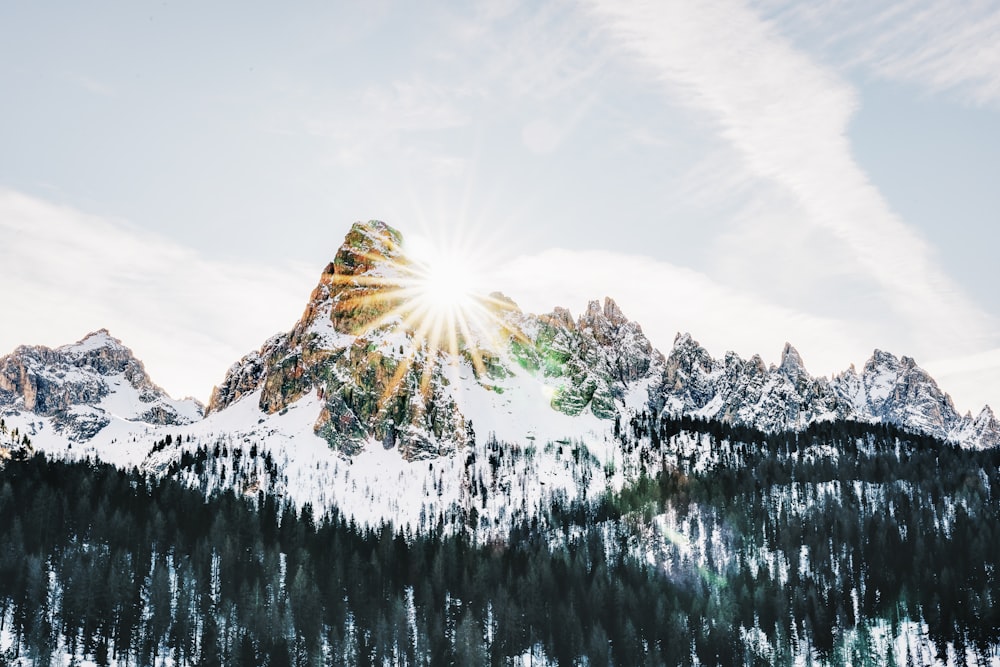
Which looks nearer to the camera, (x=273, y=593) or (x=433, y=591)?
(x=273, y=593)

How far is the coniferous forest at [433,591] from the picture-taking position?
122750 millimetres

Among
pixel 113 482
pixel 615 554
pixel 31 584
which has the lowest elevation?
pixel 31 584

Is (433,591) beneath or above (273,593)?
above

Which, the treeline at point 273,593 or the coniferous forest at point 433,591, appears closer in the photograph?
Answer: the treeline at point 273,593

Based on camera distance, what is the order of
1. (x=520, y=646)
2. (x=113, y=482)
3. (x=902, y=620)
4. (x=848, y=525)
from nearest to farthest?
1. (x=520, y=646)
2. (x=902, y=620)
3. (x=113, y=482)
4. (x=848, y=525)

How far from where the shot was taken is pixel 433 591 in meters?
156

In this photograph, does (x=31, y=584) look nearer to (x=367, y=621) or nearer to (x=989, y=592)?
(x=367, y=621)

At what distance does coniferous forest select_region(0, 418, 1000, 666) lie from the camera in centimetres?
12275

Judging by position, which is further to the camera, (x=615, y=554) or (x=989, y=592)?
(x=615, y=554)

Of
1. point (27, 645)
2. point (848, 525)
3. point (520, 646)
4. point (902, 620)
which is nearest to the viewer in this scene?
point (27, 645)

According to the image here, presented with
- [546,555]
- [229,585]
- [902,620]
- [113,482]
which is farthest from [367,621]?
[902,620]

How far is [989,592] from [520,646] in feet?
271

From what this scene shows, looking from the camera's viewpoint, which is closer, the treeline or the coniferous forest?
the treeline

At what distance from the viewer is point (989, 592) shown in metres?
143
